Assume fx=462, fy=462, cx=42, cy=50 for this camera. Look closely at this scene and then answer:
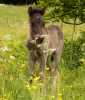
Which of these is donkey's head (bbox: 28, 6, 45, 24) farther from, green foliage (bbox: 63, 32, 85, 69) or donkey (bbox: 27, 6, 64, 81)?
green foliage (bbox: 63, 32, 85, 69)

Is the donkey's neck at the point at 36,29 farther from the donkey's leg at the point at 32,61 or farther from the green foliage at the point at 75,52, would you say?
the green foliage at the point at 75,52

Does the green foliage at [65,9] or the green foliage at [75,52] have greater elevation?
the green foliage at [65,9]

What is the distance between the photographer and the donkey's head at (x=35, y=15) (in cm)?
994

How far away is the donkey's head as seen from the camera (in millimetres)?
9938

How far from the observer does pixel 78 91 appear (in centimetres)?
797

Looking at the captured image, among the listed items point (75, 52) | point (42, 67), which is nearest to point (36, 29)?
point (42, 67)

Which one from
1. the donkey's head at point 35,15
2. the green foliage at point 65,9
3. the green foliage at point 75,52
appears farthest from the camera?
the green foliage at point 65,9

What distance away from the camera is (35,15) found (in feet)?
32.8

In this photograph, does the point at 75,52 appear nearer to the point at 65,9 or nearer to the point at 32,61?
the point at 65,9

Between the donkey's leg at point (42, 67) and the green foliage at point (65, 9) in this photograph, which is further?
the green foliage at point (65, 9)

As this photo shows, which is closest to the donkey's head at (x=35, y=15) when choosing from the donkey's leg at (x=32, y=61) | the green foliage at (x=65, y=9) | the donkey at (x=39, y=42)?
the donkey at (x=39, y=42)

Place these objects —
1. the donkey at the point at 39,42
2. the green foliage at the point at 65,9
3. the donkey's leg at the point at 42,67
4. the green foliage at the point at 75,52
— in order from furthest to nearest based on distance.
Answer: the green foliage at the point at 65,9 < the green foliage at the point at 75,52 < the donkey at the point at 39,42 < the donkey's leg at the point at 42,67

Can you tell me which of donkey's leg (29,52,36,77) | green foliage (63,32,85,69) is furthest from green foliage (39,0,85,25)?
donkey's leg (29,52,36,77)

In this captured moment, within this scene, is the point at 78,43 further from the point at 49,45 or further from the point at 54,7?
the point at 49,45
